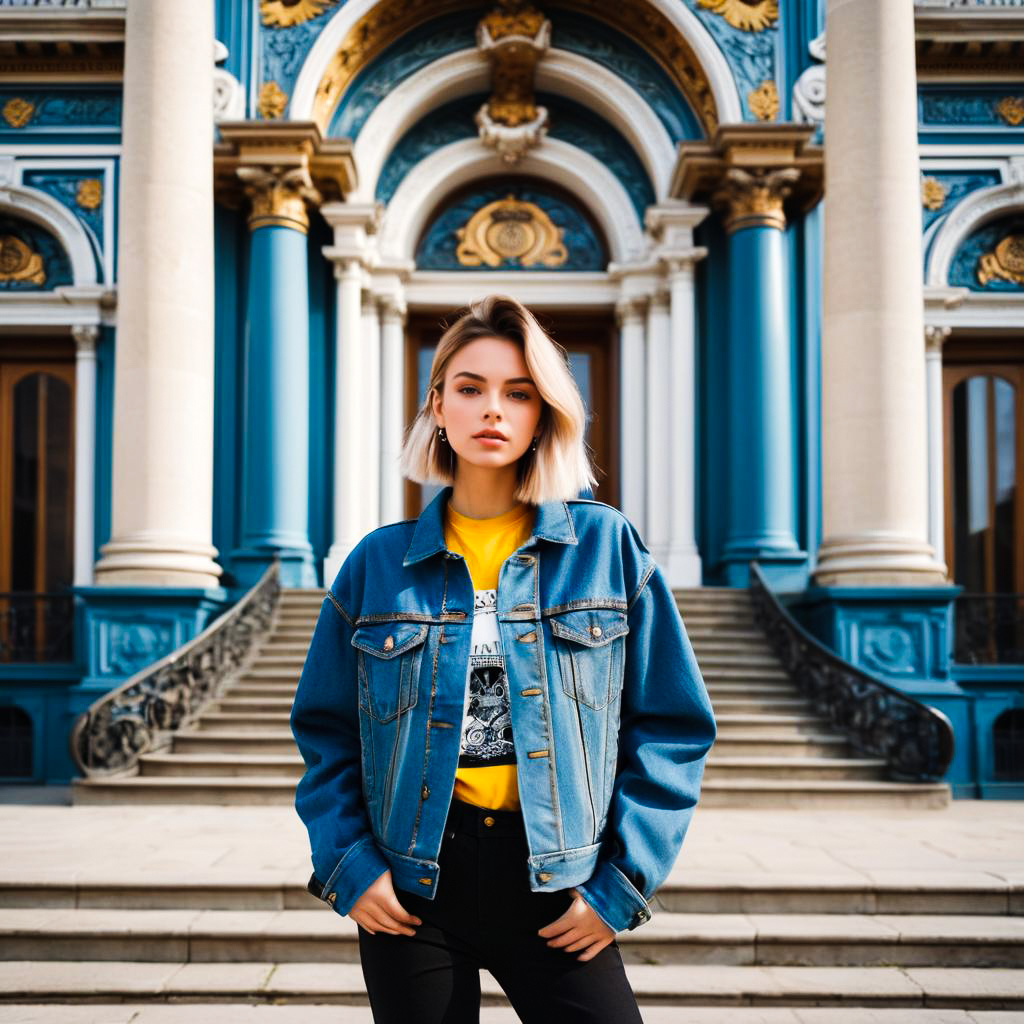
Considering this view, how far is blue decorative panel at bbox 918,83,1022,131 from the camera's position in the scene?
45.5 feet

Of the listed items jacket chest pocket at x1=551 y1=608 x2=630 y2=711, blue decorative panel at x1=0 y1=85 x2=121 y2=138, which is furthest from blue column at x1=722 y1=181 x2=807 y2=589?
jacket chest pocket at x1=551 y1=608 x2=630 y2=711

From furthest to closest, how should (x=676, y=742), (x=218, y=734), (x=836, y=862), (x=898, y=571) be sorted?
(x=898, y=571) < (x=218, y=734) < (x=836, y=862) < (x=676, y=742)

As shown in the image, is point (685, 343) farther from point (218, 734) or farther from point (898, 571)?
point (218, 734)

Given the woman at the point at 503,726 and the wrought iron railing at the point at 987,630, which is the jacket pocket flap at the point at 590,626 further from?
the wrought iron railing at the point at 987,630

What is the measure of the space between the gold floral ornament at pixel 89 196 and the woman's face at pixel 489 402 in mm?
13132

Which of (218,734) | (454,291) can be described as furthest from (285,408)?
(218,734)

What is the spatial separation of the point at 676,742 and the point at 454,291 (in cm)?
1334

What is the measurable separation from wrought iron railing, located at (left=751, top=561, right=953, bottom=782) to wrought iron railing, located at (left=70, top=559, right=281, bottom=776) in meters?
5.37


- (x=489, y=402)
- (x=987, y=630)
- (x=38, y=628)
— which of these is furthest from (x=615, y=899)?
(x=38, y=628)

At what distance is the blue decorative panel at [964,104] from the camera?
13867 millimetres

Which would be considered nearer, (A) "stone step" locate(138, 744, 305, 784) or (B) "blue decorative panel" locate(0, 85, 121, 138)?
(A) "stone step" locate(138, 744, 305, 784)

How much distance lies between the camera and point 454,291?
49.0ft

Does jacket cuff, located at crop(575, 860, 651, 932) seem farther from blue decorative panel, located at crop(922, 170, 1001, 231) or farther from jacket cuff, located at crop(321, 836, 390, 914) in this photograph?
blue decorative panel, located at crop(922, 170, 1001, 231)

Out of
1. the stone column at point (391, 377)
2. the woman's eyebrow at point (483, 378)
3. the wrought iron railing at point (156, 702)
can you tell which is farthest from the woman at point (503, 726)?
the stone column at point (391, 377)
